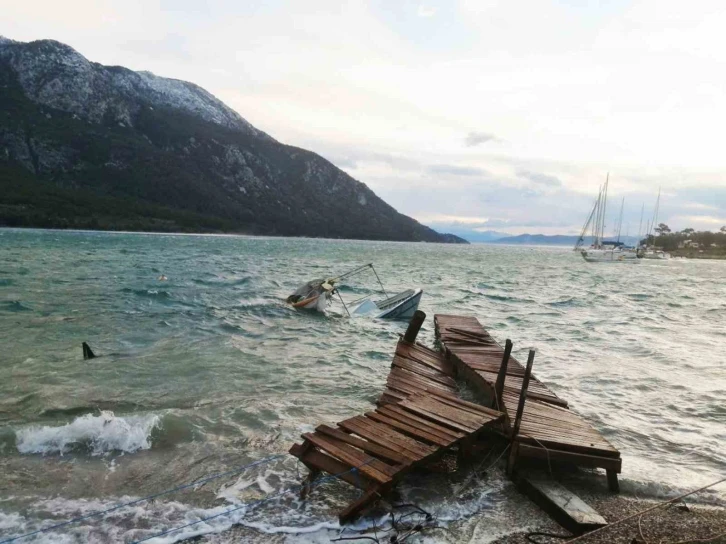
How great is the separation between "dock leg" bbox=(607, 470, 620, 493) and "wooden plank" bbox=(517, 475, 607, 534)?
1.06 m

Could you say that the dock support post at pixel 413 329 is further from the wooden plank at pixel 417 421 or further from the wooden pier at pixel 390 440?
the wooden plank at pixel 417 421

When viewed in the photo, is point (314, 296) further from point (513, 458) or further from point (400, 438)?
point (513, 458)

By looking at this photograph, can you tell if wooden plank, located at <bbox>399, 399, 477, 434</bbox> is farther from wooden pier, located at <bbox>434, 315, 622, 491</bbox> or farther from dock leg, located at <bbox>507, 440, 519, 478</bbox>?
wooden pier, located at <bbox>434, 315, 622, 491</bbox>

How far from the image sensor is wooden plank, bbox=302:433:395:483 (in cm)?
744

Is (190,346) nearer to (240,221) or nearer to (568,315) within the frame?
(568,315)

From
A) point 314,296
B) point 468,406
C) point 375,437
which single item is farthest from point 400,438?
point 314,296

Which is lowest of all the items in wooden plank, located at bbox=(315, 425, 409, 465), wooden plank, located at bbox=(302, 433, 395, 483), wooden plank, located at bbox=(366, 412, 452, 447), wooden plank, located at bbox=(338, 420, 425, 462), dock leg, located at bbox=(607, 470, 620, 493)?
dock leg, located at bbox=(607, 470, 620, 493)

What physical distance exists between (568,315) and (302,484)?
27.4 metres

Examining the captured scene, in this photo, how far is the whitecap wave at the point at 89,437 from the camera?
9.59 m

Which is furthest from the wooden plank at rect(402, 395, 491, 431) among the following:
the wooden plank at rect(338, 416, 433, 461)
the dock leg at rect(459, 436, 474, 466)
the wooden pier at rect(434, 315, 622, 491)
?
the wooden plank at rect(338, 416, 433, 461)

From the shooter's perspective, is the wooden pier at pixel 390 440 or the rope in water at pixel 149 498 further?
the wooden pier at pixel 390 440

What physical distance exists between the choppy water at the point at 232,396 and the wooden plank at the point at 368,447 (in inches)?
31.2

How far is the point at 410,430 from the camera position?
8.88 meters

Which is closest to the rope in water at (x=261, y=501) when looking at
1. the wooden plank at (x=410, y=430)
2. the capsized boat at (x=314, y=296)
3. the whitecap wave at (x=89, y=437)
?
the wooden plank at (x=410, y=430)
